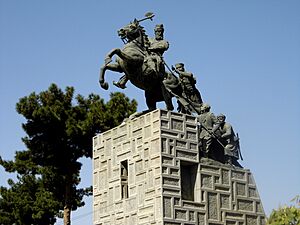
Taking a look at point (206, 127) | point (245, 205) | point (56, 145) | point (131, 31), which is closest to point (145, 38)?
point (131, 31)

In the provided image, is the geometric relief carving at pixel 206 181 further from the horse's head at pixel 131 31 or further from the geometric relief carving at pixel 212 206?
the horse's head at pixel 131 31

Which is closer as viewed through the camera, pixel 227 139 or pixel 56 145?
pixel 227 139

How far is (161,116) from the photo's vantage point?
17.6 m

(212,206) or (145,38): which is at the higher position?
(145,38)

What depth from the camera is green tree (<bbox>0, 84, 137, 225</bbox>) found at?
27.8 meters

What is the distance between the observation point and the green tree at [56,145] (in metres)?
27.8

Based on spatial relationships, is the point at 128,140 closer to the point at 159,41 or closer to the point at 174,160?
the point at 174,160

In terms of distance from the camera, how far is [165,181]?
17.1 meters

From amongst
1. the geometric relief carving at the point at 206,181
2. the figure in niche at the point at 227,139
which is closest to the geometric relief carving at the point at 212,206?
the geometric relief carving at the point at 206,181

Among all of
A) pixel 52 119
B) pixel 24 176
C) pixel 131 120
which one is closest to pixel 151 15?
pixel 131 120

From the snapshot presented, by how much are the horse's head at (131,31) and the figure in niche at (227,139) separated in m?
2.86

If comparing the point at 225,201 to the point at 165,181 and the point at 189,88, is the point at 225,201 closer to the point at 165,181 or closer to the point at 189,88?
the point at 165,181

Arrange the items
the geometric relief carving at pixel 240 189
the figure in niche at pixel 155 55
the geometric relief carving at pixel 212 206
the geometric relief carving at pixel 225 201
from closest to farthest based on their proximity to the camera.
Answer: the geometric relief carving at pixel 212 206
the geometric relief carving at pixel 225 201
the figure in niche at pixel 155 55
the geometric relief carving at pixel 240 189

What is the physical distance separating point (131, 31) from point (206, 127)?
2942 millimetres
